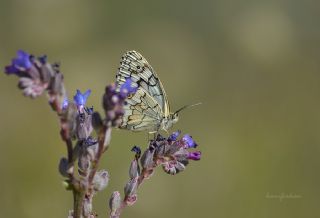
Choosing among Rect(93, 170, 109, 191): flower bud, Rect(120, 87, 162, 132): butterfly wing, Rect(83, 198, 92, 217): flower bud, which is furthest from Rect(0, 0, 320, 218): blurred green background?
Rect(93, 170, 109, 191): flower bud

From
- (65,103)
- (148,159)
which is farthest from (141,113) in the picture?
(65,103)

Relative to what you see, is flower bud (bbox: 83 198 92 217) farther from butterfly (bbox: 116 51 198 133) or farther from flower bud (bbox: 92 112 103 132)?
butterfly (bbox: 116 51 198 133)

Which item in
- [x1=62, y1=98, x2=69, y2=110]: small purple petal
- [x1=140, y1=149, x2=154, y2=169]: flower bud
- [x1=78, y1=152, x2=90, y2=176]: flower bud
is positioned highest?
[x1=62, y1=98, x2=69, y2=110]: small purple petal

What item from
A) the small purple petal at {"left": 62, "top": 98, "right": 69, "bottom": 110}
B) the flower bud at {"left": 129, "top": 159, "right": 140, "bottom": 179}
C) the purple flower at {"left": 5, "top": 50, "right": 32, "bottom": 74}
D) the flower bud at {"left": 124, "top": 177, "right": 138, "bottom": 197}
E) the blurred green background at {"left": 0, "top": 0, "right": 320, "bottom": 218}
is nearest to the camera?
the purple flower at {"left": 5, "top": 50, "right": 32, "bottom": 74}

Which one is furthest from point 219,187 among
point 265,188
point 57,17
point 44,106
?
point 57,17

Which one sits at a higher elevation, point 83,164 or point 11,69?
point 11,69

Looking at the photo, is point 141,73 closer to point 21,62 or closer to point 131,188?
point 131,188
